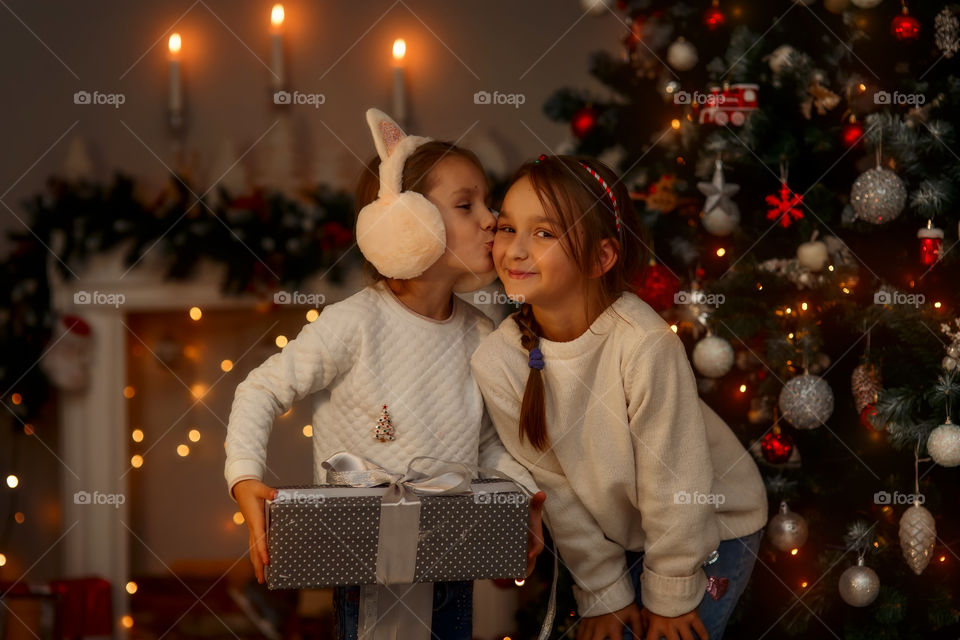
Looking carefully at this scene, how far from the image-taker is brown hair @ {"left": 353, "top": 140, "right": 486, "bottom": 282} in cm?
187

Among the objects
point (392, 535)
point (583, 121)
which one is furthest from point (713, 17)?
point (392, 535)

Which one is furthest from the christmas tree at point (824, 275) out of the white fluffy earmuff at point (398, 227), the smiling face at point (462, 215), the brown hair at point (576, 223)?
the white fluffy earmuff at point (398, 227)

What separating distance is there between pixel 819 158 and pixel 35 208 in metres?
2.06

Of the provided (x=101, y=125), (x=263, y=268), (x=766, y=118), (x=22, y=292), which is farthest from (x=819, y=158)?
(x=22, y=292)

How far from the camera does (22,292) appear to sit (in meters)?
2.80

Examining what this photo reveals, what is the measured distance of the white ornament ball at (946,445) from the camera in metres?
2.11

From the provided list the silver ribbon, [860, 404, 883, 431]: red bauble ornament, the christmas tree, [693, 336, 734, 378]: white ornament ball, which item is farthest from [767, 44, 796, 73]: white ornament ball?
the silver ribbon

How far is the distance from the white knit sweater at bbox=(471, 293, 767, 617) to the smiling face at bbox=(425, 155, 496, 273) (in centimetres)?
15

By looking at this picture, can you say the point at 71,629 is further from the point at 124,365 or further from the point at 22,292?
the point at 22,292

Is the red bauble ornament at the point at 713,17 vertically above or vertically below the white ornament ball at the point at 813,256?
above

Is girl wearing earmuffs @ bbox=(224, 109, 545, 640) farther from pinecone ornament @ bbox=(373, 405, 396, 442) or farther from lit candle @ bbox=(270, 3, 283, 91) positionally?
lit candle @ bbox=(270, 3, 283, 91)

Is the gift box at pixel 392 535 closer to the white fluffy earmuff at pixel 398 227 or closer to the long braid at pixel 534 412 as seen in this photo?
the long braid at pixel 534 412

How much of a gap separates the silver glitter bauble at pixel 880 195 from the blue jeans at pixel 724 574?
755 millimetres

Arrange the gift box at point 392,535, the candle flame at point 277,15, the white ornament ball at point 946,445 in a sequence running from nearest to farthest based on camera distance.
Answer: the gift box at point 392,535 < the white ornament ball at point 946,445 < the candle flame at point 277,15
